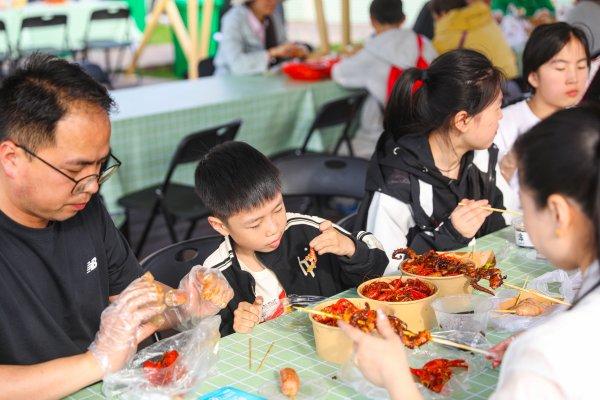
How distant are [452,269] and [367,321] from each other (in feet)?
1.41

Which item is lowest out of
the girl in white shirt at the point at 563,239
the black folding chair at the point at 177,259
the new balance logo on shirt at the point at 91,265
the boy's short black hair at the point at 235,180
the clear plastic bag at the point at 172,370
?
the black folding chair at the point at 177,259

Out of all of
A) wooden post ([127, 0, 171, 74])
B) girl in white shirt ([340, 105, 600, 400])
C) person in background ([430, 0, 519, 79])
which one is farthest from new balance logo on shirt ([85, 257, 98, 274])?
wooden post ([127, 0, 171, 74])

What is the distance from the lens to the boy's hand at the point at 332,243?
216 centimetres

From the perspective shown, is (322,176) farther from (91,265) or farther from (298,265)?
(91,265)

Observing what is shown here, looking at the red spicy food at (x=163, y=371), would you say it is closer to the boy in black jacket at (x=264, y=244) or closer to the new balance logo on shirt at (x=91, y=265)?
the boy in black jacket at (x=264, y=244)

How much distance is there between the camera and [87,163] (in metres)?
1.75

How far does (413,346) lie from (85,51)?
9311 mm

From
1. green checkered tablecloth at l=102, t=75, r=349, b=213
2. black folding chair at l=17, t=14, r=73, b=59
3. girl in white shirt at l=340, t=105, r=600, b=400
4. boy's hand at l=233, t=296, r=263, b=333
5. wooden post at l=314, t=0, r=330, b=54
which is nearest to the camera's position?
girl in white shirt at l=340, t=105, r=600, b=400

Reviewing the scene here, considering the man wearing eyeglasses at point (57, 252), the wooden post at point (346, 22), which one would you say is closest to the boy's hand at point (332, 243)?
the man wearing eyeglasses at point (57, 252)

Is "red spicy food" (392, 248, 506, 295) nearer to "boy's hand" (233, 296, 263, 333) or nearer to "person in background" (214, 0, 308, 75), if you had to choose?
"boy's hand" (233, 296, 263, 333)

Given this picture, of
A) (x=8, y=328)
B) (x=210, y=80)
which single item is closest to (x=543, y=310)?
(x=8, y=328)

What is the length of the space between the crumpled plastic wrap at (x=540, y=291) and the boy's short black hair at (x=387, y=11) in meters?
3.41

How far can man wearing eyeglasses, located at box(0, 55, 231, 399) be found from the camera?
1643mm

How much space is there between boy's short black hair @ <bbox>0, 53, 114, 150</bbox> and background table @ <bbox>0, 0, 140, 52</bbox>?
854cm
